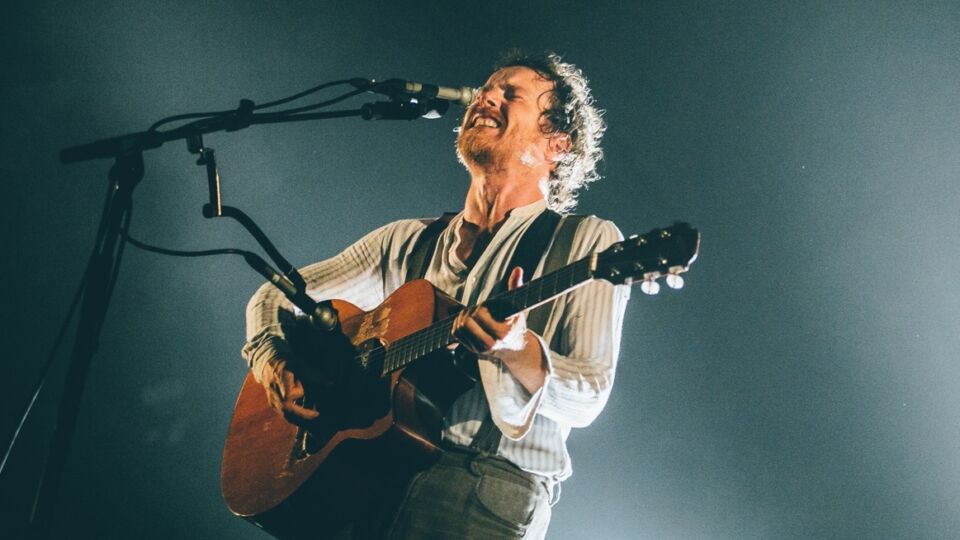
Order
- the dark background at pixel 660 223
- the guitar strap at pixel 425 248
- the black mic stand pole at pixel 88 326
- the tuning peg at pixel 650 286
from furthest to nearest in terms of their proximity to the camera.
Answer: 1. the dark background at pixel 660 223
2. the guitar strap at pixel 425 248
3. the tuning peg at pixel 650 286
4. the black mic stand pole at pixel 88 326

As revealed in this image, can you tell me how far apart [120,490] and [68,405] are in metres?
2.09

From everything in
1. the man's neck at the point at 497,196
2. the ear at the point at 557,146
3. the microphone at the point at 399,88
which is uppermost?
the ear at the point at 557,146

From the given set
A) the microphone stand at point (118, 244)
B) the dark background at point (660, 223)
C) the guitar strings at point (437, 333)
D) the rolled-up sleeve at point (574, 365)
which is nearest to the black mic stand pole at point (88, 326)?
the microphone stand at point (118, 244)

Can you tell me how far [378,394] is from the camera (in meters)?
2.34

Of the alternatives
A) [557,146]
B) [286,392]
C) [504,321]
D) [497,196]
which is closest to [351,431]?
[286,392]

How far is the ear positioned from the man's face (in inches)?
1.2

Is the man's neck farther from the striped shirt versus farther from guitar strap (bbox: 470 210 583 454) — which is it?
guitar strap (bbox: 470 210 583 454)

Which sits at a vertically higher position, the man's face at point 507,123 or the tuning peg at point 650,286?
the man's face at point 507,123

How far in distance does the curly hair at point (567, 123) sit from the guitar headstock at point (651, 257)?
4.12ft

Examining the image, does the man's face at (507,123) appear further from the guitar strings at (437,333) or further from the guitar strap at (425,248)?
the guitar strings at (437,333)

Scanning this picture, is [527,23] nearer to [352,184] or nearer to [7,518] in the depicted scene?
[352,184]

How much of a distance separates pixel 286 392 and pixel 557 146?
154cm

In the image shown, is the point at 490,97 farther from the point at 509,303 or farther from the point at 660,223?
the point at 509,303

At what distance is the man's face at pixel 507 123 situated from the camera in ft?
10.3
